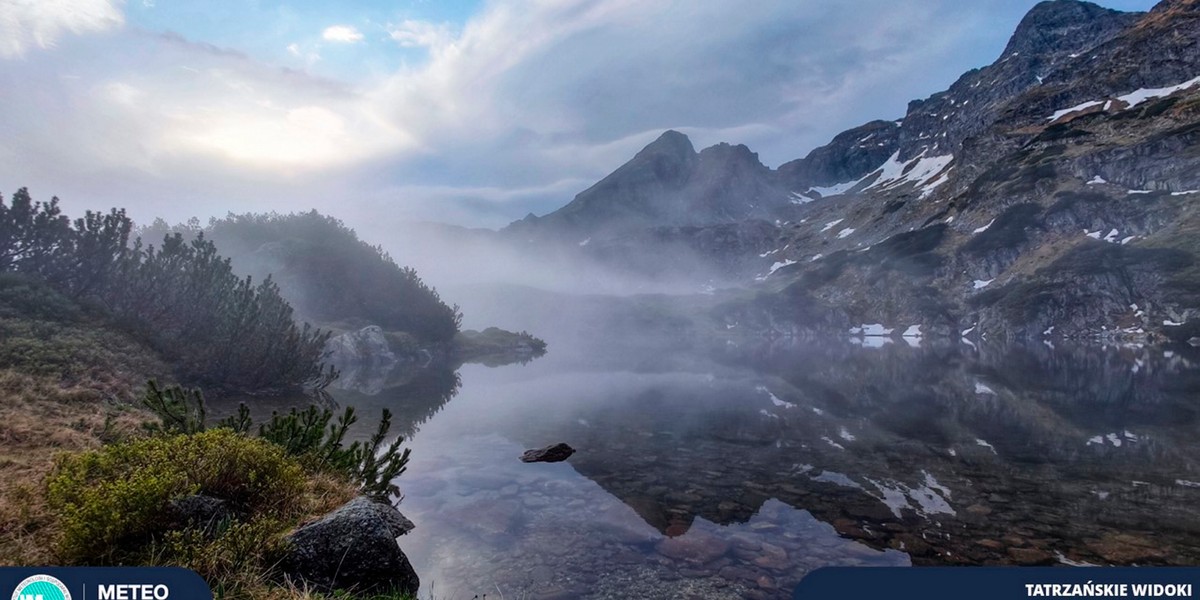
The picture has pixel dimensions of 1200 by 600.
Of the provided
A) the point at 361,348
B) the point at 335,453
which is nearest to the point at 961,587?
the point at 335,453

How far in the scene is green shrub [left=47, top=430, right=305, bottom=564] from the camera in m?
5.05

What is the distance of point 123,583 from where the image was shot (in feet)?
15.9

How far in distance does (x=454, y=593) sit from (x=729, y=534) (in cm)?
546

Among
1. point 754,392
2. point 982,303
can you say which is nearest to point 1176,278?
point 982,303

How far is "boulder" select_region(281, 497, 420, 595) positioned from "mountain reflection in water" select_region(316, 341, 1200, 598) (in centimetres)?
173

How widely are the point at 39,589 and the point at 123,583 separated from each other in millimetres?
561

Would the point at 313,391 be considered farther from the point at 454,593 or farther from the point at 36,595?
the point at 36,595

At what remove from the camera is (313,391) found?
27.1 m

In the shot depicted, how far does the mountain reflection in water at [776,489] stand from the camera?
9.38 meters

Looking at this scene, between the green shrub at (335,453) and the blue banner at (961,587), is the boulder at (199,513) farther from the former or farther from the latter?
the blue banner at (961,587)

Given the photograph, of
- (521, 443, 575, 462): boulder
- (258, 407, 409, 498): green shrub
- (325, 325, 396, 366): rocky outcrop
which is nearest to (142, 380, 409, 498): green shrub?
(258, 407, 409, 498): green shrub

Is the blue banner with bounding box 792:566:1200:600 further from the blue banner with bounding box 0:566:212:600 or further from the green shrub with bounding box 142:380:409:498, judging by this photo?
the green shrub with bounding box 142:380:409:498

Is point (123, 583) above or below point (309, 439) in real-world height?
below

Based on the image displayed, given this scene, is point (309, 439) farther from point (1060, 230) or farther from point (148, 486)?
point (1060, 230)
